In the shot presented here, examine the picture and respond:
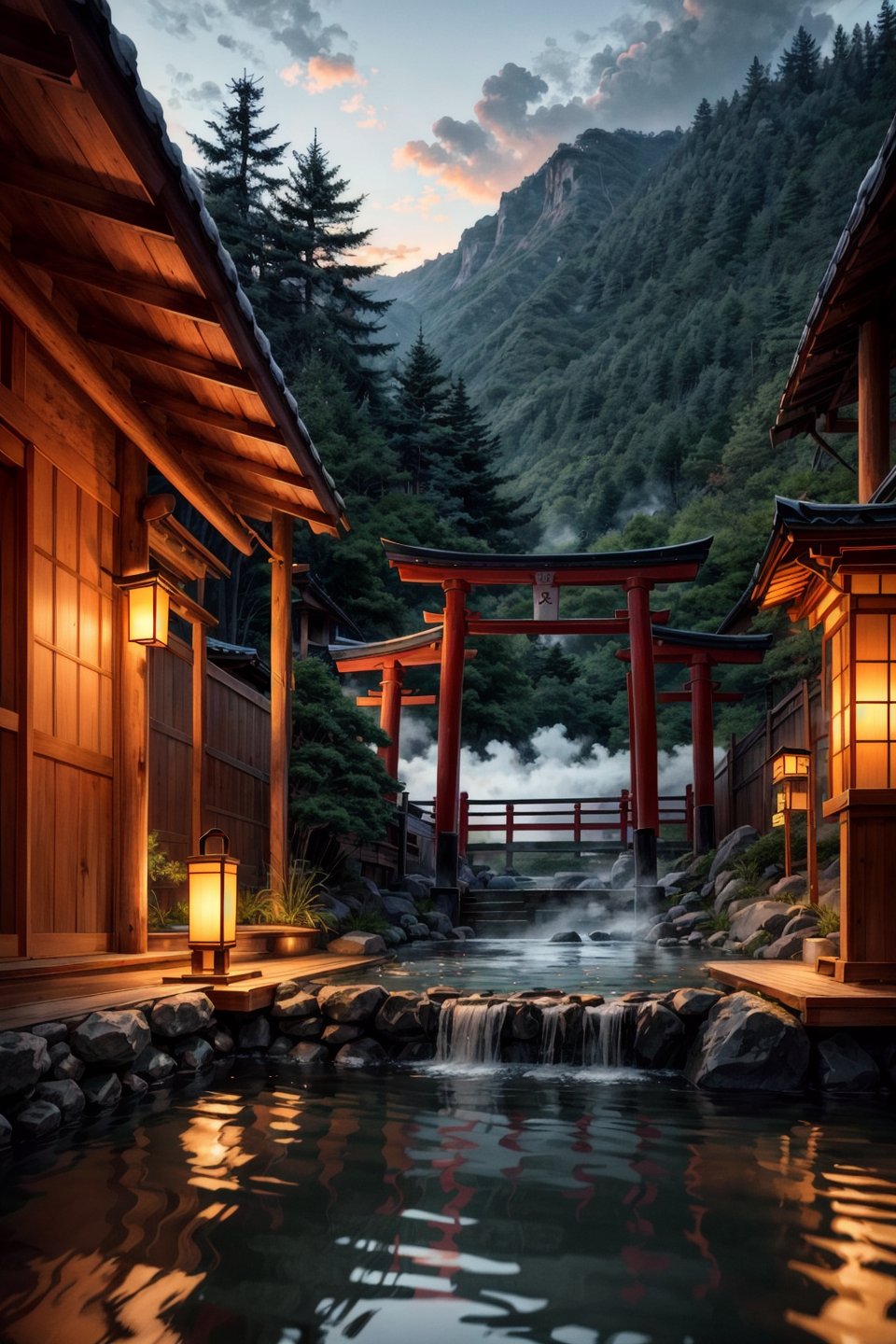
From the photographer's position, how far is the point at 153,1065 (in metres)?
5.79

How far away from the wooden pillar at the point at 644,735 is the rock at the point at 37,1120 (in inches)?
559

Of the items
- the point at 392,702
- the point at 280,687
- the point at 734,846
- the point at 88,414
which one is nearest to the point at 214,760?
the point at 280,687

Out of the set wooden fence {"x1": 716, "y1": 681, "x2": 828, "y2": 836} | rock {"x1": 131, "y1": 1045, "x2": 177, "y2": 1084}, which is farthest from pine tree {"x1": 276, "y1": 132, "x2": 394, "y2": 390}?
rock {"x1": 131, "y1": 1045, "x2": 177, "y2": 1084}

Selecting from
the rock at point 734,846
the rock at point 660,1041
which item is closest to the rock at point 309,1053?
the rock at point 660,1041

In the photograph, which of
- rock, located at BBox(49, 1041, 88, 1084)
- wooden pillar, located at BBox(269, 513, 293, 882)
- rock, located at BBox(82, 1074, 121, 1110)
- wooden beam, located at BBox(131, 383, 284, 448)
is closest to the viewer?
rock, located at BBox(49, 1041, 88, 1084)

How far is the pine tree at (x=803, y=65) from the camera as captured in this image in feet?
246

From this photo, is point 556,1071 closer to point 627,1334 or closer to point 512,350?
point 627,1334

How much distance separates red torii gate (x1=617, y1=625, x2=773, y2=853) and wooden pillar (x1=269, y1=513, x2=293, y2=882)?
11567mm

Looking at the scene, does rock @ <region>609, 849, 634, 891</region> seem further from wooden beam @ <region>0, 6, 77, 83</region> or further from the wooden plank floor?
wooden beam @ <region>0, 6, 77, 83</region>

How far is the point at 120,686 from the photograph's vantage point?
7391 millimetres

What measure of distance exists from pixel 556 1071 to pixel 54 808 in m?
3.49

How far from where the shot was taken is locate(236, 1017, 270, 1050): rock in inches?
280

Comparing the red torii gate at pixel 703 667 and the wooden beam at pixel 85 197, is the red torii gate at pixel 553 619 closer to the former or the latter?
the red torii gate at pixel 703 667

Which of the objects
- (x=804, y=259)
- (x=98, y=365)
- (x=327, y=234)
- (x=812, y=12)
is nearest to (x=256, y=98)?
(x=327, y=234)
